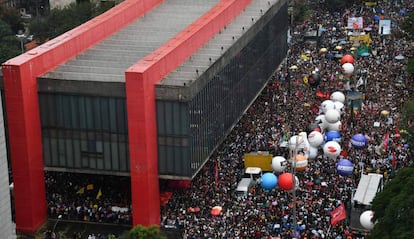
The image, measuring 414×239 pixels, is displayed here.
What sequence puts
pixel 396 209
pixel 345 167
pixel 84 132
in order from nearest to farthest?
pixel 396 209, pixel 84 132, pixel 345 167

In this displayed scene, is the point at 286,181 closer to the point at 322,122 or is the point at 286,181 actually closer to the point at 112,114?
the point at 112,114

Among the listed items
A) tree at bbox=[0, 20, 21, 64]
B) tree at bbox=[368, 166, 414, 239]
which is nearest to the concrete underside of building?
tree at bbox=[368, 166, 414, 239]

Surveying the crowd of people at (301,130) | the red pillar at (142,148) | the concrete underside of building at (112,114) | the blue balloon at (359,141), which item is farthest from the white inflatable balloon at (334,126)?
the red pillar at (142,148)

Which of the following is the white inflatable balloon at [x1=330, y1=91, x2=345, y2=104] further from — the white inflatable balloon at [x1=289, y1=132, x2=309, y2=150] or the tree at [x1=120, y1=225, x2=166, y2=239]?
the tree at [x1=120, y1=225, x2=166, y2=239]

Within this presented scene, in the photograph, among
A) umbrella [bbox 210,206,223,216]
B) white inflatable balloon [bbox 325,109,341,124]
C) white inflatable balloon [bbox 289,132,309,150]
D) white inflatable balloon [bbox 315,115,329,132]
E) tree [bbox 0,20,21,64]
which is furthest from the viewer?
tree [bbox 0,20,21,64]

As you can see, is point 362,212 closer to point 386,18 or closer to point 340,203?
point 340,203

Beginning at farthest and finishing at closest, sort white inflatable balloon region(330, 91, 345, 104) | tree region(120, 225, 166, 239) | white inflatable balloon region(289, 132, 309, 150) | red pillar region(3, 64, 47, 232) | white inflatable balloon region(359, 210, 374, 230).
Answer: white inflatable balloon region(330, 91, 345, 104)
white inflatable balloon region(289, 132, 309, 150)
red pillar region(3, 64, 47, 232)
white inflatable balloon region(359, 210, 374, 230)
tree region(120, 225, 166, 239)

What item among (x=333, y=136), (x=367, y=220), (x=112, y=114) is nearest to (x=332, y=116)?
(x=333, y=136)
